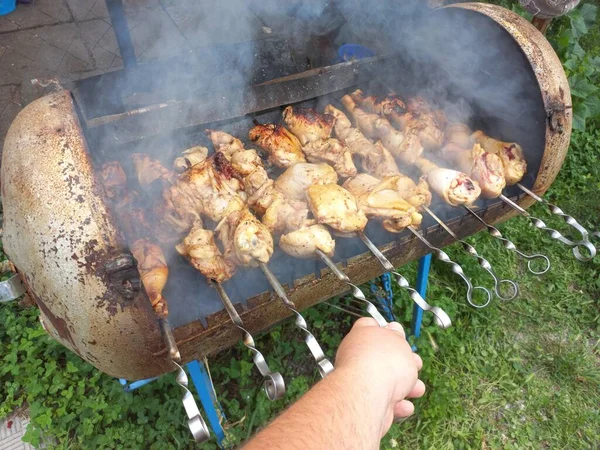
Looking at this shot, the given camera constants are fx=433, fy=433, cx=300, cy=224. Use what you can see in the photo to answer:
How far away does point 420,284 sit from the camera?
3.18m

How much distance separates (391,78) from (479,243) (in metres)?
2.06

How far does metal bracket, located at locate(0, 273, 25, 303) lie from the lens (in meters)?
1.64

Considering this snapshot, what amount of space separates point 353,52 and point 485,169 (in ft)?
5.72

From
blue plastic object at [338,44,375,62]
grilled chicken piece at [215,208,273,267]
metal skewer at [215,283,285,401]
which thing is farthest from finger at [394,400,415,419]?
blue plastic object at [338,44,375,62]

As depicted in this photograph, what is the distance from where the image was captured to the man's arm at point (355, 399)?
1276mm

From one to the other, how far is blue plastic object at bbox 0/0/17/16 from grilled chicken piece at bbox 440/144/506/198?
5.54 m

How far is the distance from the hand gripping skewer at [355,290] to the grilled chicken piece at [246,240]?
248 mm

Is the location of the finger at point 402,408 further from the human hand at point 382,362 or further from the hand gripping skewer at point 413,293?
the hand gripping skewer at point 413,293

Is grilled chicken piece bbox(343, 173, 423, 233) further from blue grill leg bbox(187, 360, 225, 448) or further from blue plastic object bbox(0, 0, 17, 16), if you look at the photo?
blue plastic object bbox(0, 0, 17, 16)

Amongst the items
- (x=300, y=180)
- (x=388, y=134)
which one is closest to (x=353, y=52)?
(x=388, y=134)

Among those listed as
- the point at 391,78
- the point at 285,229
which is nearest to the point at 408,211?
the point at 285,229

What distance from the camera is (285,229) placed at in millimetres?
2193

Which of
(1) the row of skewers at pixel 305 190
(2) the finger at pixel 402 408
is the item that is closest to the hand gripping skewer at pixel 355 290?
(1) the row of skewers at pixel 305 190

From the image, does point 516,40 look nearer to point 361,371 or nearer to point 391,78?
point 391,78
